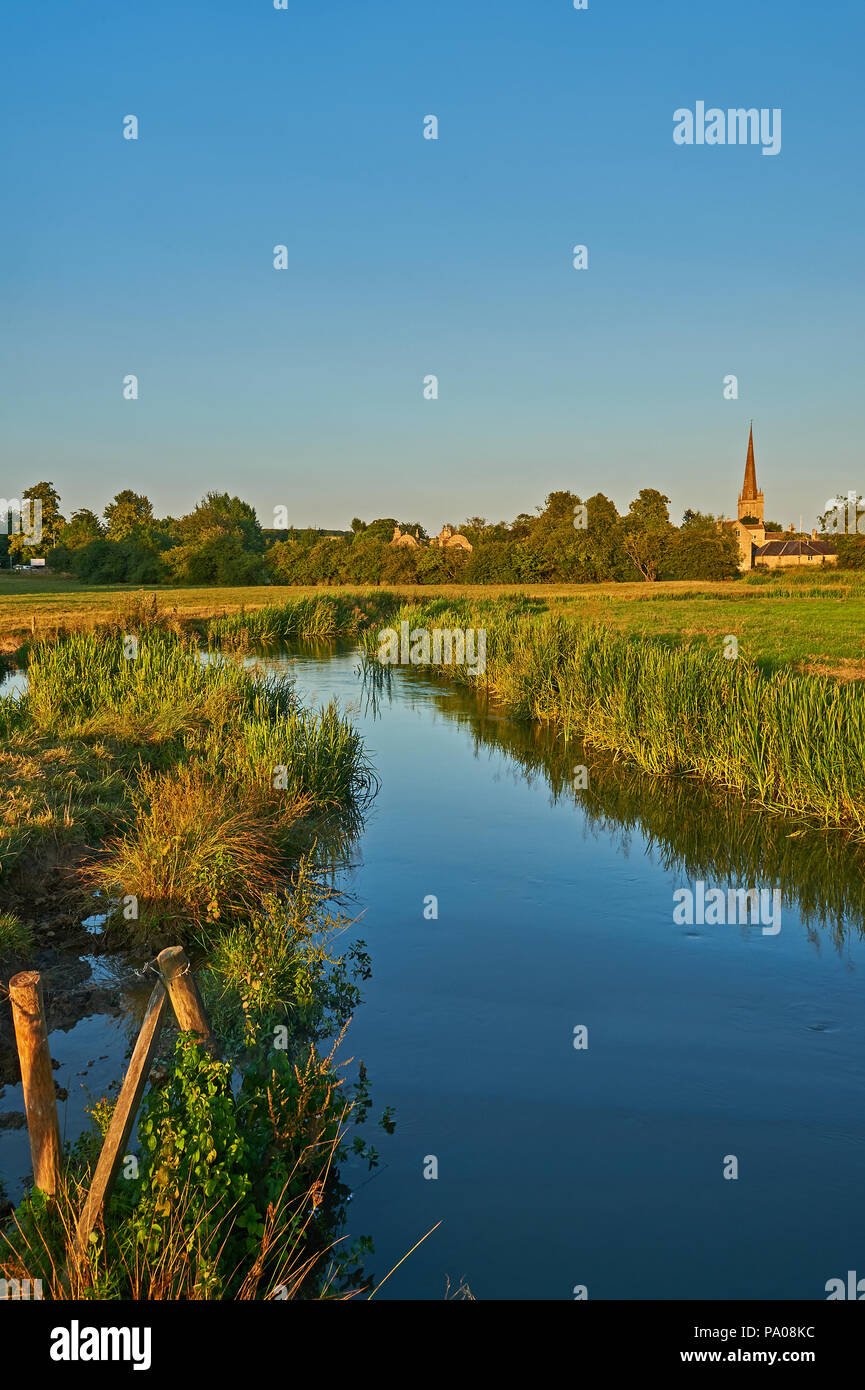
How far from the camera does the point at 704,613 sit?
41906 mm

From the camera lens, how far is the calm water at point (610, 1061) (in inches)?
185

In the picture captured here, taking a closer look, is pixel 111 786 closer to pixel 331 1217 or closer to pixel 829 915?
pixel 331 1217

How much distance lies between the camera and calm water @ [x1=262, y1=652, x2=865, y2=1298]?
4711 mm

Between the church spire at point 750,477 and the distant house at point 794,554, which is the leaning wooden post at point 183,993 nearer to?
the distant house at point 794,554

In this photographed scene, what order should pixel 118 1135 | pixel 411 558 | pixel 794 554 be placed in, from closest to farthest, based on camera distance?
1. pixel 118 1135
2. pixel 411 558
3. pixel 794 554

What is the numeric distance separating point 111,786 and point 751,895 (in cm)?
719

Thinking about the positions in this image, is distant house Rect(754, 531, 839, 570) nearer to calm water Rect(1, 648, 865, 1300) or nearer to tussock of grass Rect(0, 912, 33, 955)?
calm water Rect(1, 648, 865, 1300)

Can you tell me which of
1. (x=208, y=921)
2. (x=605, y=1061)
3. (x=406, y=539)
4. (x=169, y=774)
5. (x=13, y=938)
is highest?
(x=406, y=539)

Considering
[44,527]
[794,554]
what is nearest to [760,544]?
[794,554]

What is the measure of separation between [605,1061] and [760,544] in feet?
422

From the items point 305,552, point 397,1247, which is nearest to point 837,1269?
point 397,1247

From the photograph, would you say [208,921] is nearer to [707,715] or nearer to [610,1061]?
[610,1061]

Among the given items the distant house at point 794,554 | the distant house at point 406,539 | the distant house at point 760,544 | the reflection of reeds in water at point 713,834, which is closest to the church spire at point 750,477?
the distant house at point 760,544

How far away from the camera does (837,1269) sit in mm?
4578
